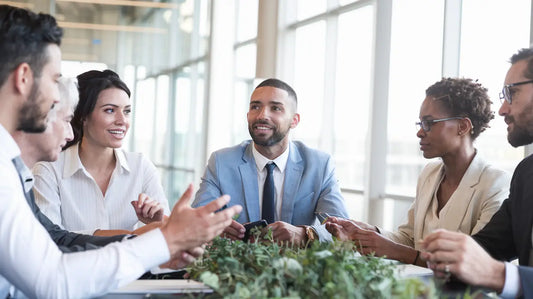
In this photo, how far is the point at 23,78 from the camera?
5.82ft

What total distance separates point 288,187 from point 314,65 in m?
4.24

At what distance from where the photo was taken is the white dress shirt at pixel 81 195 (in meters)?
3.27

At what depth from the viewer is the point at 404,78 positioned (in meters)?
5.85

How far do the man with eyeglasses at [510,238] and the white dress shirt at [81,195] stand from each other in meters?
1.81

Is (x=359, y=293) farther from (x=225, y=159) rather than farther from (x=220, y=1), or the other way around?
(x=220, y=1)

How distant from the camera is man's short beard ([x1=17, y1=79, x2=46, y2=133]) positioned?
1.80 meters

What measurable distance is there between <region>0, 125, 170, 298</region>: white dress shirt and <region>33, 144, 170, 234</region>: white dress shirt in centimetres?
161

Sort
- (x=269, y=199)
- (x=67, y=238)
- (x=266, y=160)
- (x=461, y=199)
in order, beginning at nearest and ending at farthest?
(x=67, y=238) → (x=461, y=199) → (x=269, y=199) → (x=266, y=160)

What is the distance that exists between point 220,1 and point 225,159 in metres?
6.39

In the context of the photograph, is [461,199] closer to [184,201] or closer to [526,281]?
[526,281]

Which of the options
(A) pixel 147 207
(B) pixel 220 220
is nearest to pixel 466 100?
(A) pixel 147 207

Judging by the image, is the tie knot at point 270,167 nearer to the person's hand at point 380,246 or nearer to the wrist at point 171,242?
the person's hand at point 380,246

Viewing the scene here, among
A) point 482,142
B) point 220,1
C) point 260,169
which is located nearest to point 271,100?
point 260,169

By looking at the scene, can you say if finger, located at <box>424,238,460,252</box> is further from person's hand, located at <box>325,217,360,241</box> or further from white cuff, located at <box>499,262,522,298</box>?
person's hand, located at <box>325,217,360,241</box>
